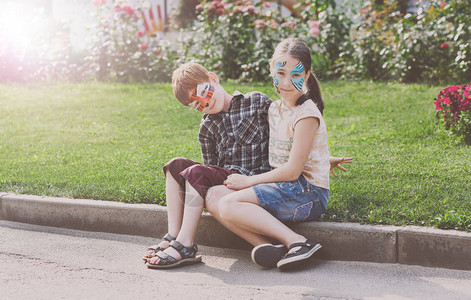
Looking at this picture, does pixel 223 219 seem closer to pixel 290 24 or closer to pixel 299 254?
pixel 299 254

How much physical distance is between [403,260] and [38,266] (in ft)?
6.94

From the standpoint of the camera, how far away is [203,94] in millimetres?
3859

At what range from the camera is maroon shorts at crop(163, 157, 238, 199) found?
3691 mm

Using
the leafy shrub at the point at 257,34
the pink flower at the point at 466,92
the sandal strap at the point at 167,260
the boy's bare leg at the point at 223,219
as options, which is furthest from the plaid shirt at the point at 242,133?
the leafy shrub at the point at 257,34

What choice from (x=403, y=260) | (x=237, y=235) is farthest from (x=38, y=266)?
(x=403, y=260)

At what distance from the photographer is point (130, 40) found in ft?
35.3

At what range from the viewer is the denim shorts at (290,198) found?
3584 millimetres

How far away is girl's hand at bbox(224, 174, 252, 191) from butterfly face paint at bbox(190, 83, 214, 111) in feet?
1.68

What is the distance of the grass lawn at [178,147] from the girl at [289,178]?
0.34 meters

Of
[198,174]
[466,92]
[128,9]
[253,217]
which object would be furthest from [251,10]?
[253,217]

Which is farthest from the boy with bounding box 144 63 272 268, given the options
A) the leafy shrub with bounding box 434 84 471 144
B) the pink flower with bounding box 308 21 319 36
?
the pink flower with bounding box 308 21 319 36

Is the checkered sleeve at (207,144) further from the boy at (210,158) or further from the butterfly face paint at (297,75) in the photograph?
the butterfly face paint at (297,75)

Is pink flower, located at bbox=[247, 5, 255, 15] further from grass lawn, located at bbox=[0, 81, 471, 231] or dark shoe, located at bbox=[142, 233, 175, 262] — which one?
dark shoe, located at bbox=[142, 233, 175, 262]

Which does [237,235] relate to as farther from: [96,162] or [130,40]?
[130,40]
